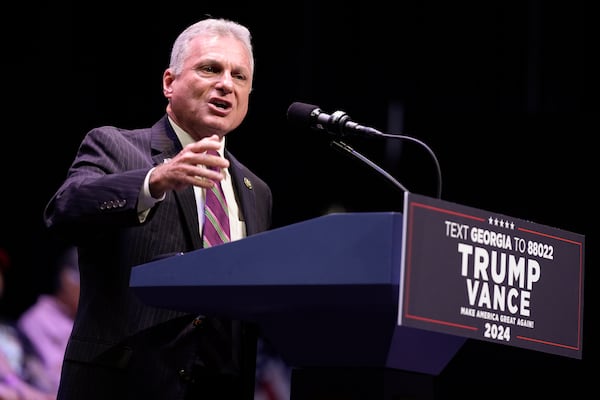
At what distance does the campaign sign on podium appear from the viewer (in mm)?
1442

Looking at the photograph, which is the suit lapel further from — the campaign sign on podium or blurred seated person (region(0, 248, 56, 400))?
blurred seated person (region(0, 248, 56, 400))

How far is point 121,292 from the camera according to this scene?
1.96 meters

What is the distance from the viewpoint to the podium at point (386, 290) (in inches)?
57.1

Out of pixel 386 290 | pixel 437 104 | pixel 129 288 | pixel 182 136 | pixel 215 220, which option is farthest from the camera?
pixel 437 104

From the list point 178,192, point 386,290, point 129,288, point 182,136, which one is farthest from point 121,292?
point 386,290

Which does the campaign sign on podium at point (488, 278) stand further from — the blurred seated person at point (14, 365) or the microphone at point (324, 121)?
the blurred seated person at point (14, 365)

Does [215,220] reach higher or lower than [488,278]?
higher

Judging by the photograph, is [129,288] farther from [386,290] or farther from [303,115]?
[386,290]

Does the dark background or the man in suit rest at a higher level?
the dark background

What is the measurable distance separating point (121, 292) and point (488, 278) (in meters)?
0.82

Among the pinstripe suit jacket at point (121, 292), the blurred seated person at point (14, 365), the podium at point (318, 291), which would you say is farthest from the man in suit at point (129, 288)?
the blurred seated person at point (14, 365)

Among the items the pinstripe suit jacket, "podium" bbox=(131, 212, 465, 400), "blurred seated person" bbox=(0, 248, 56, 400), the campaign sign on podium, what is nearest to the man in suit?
the pinstripe suit jacket

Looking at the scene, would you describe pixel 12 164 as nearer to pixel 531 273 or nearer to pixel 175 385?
pixel 175 385

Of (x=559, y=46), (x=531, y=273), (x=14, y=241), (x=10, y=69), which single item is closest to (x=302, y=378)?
(x=531, y=273)
